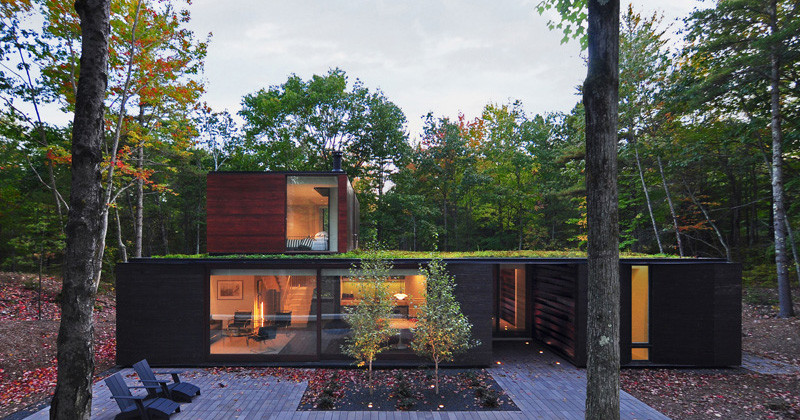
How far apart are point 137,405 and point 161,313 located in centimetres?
306

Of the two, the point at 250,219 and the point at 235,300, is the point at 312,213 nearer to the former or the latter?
the point at 250,219

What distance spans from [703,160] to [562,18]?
40.8 ft

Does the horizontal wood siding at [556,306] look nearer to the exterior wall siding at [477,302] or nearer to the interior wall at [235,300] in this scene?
the exterior wall siding at [477,302]

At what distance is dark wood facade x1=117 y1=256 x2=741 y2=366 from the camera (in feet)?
25.2

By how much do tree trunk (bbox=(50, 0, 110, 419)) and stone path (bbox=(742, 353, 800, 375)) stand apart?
12.3m

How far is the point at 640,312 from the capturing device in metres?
8.12

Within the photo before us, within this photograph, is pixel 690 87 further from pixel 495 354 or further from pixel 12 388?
pixel 12 388

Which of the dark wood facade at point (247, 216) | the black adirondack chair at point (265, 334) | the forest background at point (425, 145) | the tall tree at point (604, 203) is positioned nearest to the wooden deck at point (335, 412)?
the black adirondack chair at point (265, 334)

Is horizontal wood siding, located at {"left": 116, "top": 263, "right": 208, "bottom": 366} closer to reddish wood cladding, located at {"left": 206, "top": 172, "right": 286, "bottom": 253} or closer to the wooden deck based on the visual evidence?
the wooden deck

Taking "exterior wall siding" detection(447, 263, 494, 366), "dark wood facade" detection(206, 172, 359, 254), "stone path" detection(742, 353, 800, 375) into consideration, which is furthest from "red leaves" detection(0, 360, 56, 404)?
"stone path" detection(742, 353, 800, 375)

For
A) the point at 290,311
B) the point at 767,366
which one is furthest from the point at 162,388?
the point at 767,366

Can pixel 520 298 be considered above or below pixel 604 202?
below

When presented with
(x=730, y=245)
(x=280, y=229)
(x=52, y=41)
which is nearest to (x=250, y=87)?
(x=52, y=41)

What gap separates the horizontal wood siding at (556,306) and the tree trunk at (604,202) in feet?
15.2
